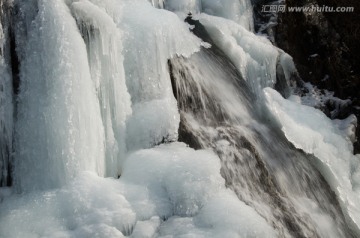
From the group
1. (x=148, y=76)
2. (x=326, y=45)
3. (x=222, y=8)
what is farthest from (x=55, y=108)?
(x=326, y=45)

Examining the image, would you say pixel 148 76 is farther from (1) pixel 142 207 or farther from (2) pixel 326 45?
(2) pixel 326 45

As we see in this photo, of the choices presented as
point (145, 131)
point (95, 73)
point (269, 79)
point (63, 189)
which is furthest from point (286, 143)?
point (63, 189)

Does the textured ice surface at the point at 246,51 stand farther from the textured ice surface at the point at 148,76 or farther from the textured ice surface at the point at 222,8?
the textured ice surface at the point at 148,76

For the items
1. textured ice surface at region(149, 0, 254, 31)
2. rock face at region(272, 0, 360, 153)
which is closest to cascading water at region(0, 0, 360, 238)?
textured ice surface at region(149, 0, 254, 31)

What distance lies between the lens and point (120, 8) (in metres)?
4.95

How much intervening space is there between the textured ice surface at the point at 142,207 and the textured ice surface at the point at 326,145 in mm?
2045

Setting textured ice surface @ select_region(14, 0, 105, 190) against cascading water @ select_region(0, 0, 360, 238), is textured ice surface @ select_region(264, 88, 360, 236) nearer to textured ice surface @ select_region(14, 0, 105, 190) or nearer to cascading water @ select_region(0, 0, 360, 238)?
cascading water @ select_region(0, 0, 360, 238)

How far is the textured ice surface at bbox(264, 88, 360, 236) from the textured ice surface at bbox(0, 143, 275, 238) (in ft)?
6.71

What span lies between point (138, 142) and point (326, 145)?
2.79 m

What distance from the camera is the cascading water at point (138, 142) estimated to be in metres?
3.80

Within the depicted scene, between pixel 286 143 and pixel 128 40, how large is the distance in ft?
7.44

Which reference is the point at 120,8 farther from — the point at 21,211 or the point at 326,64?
the point at 326,64

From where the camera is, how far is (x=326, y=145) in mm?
6281

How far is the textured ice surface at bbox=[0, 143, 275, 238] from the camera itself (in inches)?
142
